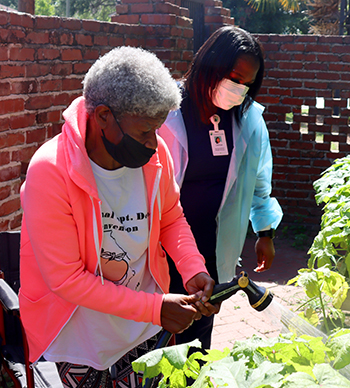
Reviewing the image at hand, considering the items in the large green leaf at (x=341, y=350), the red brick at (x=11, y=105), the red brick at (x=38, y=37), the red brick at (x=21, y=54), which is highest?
the red brick at (x=38, y=37)

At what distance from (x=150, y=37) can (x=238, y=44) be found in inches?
98.9

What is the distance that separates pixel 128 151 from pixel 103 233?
265 mm

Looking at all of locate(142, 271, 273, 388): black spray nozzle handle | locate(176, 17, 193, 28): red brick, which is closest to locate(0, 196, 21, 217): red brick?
locate(142, 271, 273, 388): black spray nozzle handle

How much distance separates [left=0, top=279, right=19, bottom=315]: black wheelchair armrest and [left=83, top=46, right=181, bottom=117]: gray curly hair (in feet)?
2.79

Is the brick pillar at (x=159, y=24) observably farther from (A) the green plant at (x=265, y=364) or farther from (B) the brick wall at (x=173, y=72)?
(A) the green plant at (x=265, y=364)

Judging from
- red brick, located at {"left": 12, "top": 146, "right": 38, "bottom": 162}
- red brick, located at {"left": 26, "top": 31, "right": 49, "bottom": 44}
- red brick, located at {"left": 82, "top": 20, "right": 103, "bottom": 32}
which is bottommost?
red brick, located at {"left": 12, "top": 146, "right": 38, "bottom": 162}

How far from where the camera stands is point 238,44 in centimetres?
227

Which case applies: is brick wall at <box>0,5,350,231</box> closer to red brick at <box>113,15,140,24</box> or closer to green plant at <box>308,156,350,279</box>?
red brick at <box>113,15,140,24</box>

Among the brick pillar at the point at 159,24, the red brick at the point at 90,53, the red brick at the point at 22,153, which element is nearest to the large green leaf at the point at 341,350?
the red brick at the point at 22,153

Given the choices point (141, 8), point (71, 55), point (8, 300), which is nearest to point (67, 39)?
point (71, 55)

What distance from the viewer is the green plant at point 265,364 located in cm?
97

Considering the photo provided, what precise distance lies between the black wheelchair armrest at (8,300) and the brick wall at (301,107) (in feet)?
15.3

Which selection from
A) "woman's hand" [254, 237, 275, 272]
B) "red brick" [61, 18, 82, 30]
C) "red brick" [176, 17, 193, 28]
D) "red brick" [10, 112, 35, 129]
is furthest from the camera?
"red brick" [176, 17, 193, 28]

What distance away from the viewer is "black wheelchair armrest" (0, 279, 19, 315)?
1.90m
